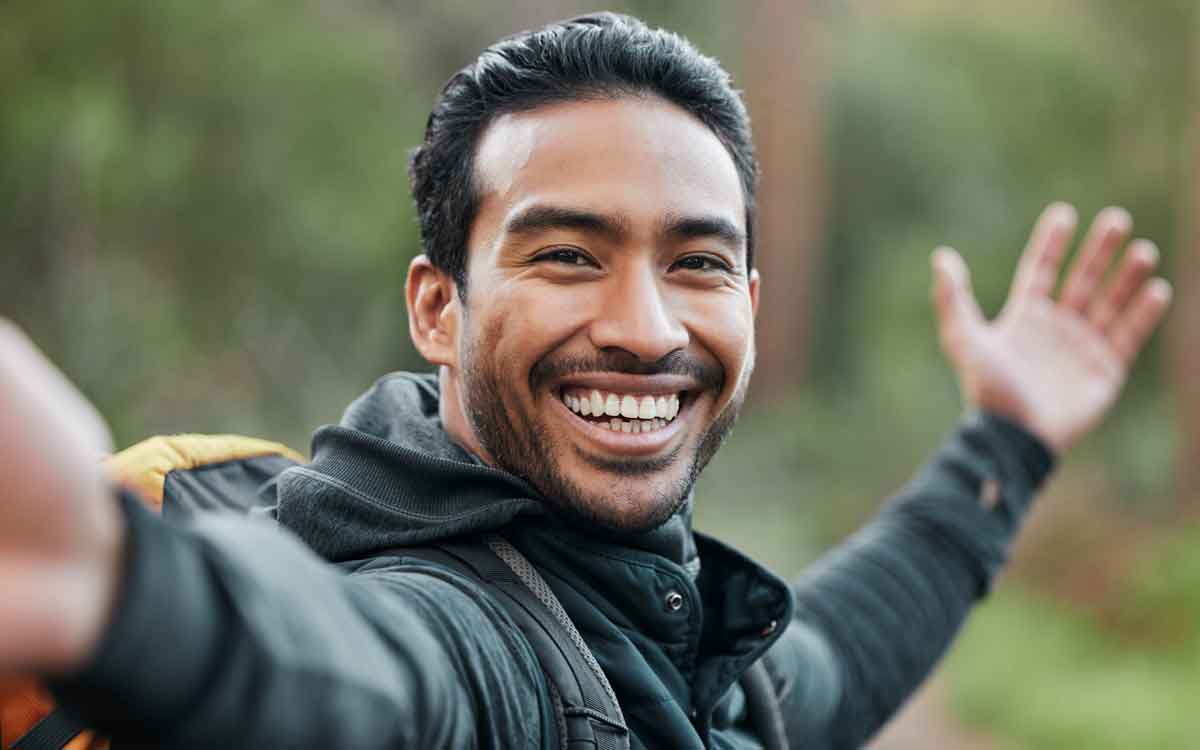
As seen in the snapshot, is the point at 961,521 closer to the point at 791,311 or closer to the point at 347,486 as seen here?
the point at 347,486

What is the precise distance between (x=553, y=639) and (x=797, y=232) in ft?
36.9

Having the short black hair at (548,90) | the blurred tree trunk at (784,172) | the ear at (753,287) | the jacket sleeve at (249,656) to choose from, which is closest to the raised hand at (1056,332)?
the ear at (753,287)

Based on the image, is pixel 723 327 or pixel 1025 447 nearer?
pixel 723 327

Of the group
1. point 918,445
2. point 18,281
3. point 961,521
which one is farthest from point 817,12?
point 961,521

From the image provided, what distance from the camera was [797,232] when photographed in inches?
486

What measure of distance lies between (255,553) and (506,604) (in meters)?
0.55

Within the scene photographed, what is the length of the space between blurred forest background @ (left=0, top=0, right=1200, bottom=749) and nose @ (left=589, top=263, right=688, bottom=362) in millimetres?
4117

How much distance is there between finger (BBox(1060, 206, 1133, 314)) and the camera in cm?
305

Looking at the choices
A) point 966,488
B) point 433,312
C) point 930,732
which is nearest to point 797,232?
point 930,732

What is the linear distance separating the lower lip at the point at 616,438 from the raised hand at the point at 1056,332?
150 cm

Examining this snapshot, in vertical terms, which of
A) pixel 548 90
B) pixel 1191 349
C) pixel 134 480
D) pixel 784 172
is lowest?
pixel 1191 349

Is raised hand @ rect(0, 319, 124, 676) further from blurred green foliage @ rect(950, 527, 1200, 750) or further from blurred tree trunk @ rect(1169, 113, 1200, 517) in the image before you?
blurred tree trunk @ rect(1169, 113, 1200, 517)

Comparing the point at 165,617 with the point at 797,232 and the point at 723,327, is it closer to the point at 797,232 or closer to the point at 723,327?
the point at 723,327

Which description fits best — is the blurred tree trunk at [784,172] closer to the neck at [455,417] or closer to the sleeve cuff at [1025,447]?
the sleeve cuff at [1025,447]
